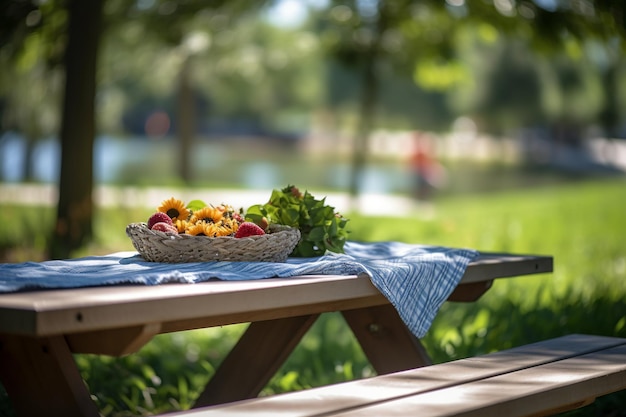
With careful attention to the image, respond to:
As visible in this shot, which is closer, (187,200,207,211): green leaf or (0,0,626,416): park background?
(187,200,207,211): green leaf

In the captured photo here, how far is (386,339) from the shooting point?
3818 millimetres

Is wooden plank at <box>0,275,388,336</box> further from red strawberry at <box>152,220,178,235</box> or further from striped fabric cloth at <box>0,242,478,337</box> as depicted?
red strawberry at <box>152,220,178,235</box>

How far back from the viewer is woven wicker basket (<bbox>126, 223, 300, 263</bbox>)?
3119 millimetres

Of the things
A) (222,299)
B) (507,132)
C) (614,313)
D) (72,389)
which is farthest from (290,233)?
(507,132)

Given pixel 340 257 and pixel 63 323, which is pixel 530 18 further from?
pixel 63 323

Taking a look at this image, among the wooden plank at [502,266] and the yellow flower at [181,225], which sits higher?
the yellow flower at [181,225]

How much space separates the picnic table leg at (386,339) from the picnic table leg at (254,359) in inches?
11.3

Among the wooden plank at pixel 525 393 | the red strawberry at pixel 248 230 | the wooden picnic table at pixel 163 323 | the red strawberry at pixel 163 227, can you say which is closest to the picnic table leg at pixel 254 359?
the wooden picnic table at pixel 163 323

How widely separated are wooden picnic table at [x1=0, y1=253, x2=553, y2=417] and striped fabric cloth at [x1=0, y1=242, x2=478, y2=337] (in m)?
0.05

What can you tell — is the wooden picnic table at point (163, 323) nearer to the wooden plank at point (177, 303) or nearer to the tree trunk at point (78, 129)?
the wooden plank at point (177, 303)

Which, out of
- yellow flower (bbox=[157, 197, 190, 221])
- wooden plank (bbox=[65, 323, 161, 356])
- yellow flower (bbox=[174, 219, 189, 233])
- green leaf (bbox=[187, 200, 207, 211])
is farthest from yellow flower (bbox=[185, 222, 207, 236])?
wooden plank (bbox=[65, 323, 161, 356])

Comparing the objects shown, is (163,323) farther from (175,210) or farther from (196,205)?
(196,205)

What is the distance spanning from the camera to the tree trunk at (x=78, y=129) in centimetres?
756

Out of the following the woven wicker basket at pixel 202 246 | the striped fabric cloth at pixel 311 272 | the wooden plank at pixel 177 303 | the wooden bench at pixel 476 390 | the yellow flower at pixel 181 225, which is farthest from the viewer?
the yellow flower at pixel 181 225
